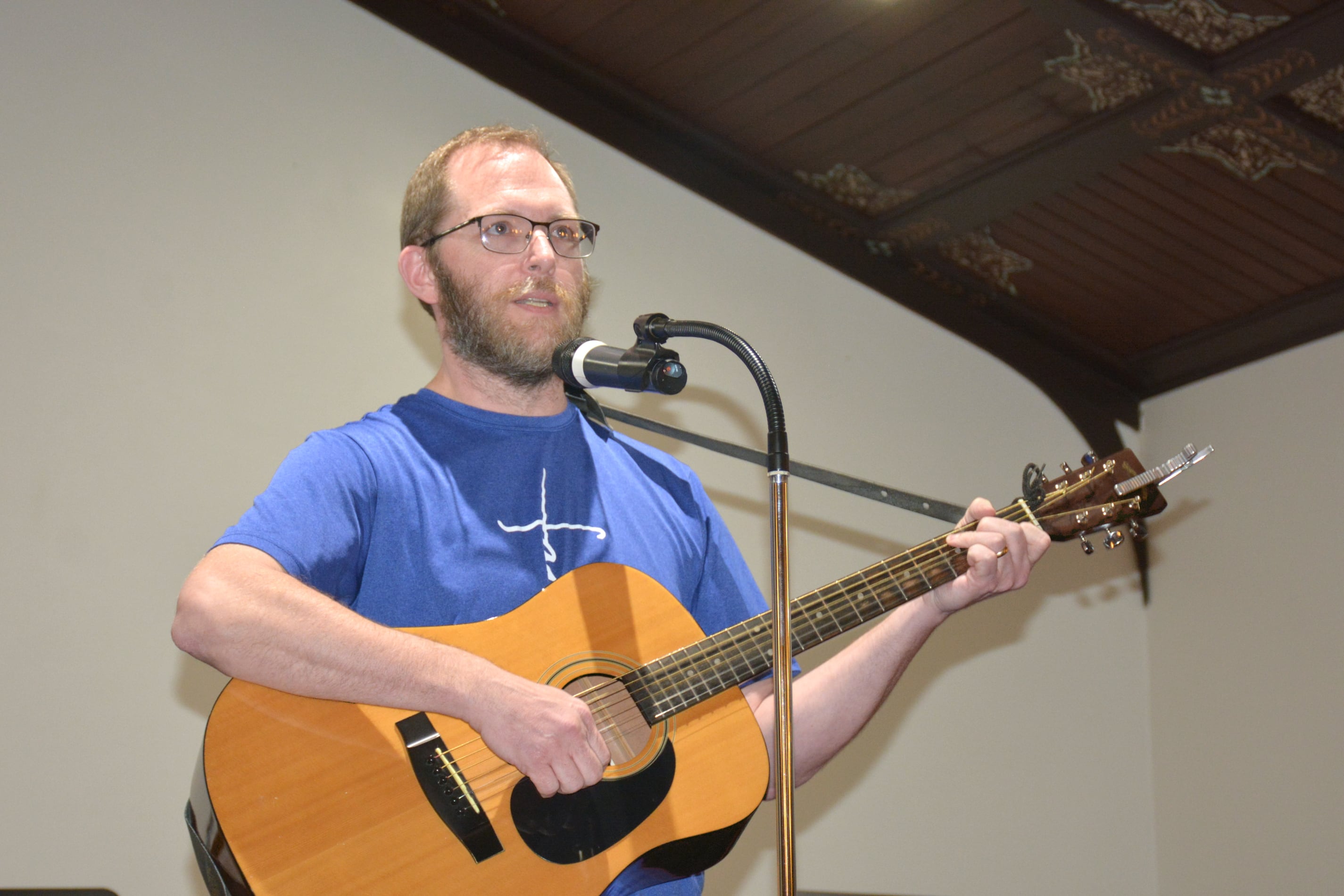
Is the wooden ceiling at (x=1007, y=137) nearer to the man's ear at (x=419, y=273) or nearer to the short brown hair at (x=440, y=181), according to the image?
the short brown hair at (x=440, y=181)

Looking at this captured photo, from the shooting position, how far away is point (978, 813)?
4.93m

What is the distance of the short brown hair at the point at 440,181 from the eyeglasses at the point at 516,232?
0.33 feet

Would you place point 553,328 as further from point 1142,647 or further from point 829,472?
point 1142,647

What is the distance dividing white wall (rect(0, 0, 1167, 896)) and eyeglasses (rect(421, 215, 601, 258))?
5.73 feet

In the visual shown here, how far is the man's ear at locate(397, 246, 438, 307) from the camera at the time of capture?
2428mm

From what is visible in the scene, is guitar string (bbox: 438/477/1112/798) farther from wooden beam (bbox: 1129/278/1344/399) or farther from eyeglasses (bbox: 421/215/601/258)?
wooden beam (bbox: 1129/278/1344/399)

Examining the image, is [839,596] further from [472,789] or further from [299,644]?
[299,644]

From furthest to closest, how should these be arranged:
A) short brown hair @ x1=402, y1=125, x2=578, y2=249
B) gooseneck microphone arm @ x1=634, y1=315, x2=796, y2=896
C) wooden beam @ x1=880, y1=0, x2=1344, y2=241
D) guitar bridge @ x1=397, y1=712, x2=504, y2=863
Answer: wooden beam @ x1=880, y1=0, x2=1344, y2=241 → short brown hair @ x1=402, y1=125, x2=578, y2=249 → guitar bridge @ x1=397, y1=712, x2=504, y2=863 → gooseneck microphone arm @ x1=634, y1=315, x2=796, y2=896

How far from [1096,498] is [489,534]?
1117 mm

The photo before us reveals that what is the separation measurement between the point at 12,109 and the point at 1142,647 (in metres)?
4.81

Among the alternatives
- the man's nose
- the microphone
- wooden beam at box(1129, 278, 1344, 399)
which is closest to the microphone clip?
the microphone

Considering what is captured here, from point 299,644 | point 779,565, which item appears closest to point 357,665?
point 299,644

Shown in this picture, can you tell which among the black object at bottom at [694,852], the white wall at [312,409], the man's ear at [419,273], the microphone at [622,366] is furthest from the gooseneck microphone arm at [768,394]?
the white wall at [312,409]

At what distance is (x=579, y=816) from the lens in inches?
71.2
